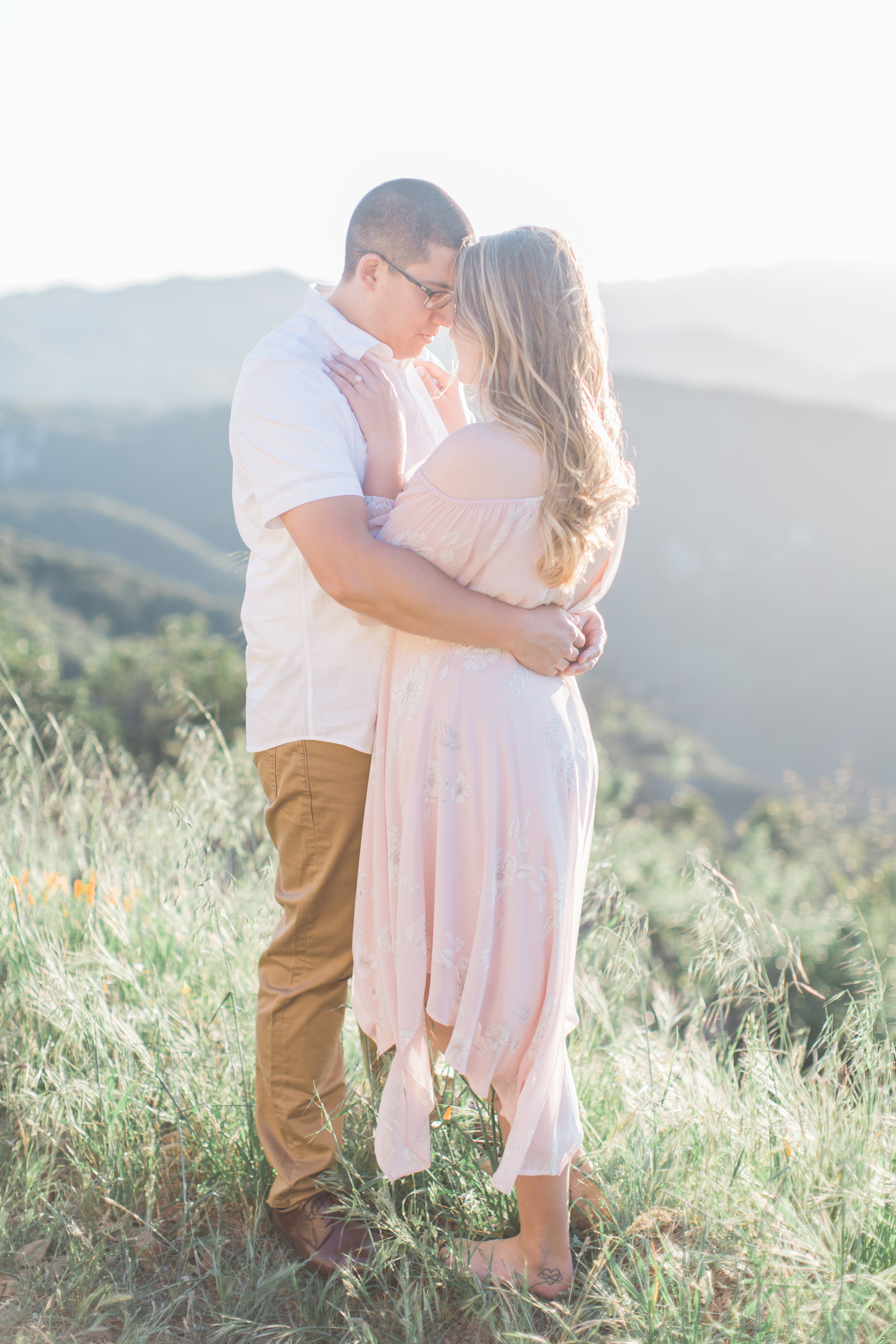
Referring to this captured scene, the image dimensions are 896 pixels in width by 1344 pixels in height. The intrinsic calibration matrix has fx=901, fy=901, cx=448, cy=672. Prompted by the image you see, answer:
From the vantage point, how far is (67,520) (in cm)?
3734

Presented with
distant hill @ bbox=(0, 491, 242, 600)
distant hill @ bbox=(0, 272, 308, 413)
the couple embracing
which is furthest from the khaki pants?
distant hill @ bbox=(0, 272, 308, 413)

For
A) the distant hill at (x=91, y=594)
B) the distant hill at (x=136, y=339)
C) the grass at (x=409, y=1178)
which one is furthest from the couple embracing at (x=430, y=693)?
the distant hill at (x=136, y=339)

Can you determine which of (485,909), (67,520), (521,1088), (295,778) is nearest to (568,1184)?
(521,1088)

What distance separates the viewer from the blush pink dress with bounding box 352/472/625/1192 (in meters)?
Answer: 1.64

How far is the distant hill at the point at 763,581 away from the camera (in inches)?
1588

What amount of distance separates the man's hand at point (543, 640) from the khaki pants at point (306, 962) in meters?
0.41

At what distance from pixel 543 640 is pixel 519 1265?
118 cm

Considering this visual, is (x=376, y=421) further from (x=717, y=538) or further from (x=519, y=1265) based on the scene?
(x=717, y=538)

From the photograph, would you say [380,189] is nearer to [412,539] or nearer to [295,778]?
[412,539]

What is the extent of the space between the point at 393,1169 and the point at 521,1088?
0.29 metres

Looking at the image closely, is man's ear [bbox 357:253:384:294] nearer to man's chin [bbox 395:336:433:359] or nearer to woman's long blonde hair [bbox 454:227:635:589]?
man's chin [bbox 395:336:433:359]

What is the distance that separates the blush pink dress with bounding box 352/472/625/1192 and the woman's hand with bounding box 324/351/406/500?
5.7 inches

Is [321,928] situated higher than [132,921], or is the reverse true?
[321,928]

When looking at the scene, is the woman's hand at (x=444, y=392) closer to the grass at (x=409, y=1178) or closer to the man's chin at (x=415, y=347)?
the man's chin at (x=415, y=347)
